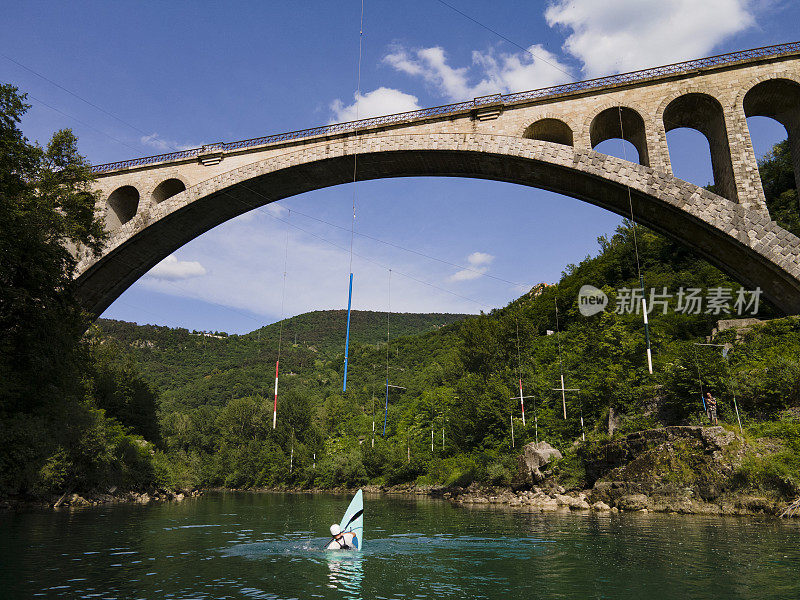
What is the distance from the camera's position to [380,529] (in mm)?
18469

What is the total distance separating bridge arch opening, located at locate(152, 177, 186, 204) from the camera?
1149 inches

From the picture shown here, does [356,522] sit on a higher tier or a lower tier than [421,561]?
higher

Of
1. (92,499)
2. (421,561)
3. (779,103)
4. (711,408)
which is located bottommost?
(92,499)

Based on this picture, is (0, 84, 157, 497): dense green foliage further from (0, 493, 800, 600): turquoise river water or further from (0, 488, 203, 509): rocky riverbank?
(0, 493, 800, 600): turquoise river water

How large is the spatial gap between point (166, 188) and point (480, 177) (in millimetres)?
18336

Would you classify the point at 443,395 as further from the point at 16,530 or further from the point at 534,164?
the point at 16,530

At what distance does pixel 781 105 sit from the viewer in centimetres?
2286

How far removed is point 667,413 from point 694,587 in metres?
18.5

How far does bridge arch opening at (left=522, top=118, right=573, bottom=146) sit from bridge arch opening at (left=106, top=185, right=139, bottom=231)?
2292 centimetres

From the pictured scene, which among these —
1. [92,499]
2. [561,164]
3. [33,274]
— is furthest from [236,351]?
[561,164]

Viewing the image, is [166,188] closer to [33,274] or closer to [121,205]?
[121,205]

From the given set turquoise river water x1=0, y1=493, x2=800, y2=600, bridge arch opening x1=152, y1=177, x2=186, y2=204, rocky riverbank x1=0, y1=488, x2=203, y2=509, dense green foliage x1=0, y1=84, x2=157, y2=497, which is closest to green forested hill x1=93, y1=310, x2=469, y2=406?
rocky riverbank x1=0, y1=488, x2=203, y2=509

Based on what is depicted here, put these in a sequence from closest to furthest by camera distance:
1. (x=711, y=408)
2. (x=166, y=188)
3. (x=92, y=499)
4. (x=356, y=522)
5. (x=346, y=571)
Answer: (x=346, y=571)
(x=356, y=522)
(x=711, y=408)
(x=92, y=499)
(x=166, y=188)

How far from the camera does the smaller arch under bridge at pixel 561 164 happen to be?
20.9 m
